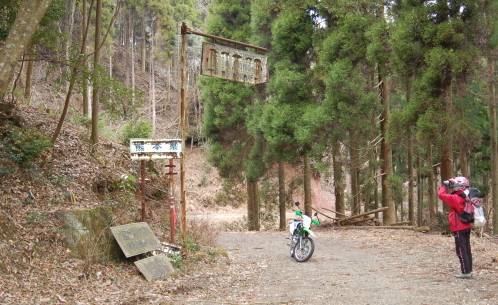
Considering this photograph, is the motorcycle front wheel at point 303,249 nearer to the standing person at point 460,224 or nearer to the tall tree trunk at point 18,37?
the standing person at point 460,224

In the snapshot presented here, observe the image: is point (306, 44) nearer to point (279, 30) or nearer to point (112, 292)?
point (279, 30)

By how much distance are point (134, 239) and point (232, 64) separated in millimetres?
3824

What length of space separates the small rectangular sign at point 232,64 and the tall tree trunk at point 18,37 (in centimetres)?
323

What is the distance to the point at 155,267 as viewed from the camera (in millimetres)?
7461

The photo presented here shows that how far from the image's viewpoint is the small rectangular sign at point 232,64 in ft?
28.7

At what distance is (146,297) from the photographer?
19.7 feet

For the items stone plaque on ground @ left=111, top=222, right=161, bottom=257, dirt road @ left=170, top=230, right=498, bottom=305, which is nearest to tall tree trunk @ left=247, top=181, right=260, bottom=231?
dirt road @ left=170, top=230, right=498, bottom=305

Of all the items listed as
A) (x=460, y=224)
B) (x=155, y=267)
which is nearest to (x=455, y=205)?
(x=460, y=224)

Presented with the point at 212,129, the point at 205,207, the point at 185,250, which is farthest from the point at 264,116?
the point at 205,207

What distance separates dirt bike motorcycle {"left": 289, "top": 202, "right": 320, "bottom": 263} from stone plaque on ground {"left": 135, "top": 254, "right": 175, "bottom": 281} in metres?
2.87

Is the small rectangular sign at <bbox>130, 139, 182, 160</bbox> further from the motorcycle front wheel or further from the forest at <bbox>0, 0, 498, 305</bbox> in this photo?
the motorcycle front wheel

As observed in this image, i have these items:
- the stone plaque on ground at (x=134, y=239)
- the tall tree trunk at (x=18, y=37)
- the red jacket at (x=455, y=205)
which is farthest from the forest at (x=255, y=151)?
the red jacket at (x=455, y=205)

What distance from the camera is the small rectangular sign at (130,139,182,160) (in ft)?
26.9

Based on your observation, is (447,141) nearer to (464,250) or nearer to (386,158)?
(386,158)
